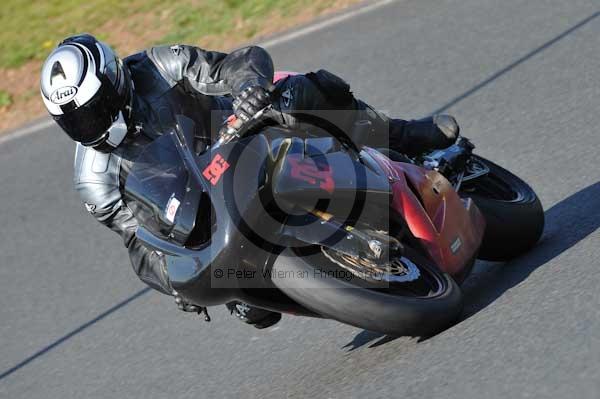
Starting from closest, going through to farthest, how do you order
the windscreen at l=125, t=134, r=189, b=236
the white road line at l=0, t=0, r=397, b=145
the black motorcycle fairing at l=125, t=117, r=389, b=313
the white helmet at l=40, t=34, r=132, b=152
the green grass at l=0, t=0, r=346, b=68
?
the black motorcycle fairing at l=125, t=117, r=389, b=313, the windscreen at l=125, t=134, r=189, b=236, the white helmet at l=40, t=34, r=132, b=152, the white road line at l=0, t=0, r=397, b=145, the green grass at l=0, t=0, r=346, b=68

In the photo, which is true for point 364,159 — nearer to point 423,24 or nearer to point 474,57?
point 474,57

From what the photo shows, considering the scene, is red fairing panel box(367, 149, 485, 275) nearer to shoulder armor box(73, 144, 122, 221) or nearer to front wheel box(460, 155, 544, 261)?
front wheel box(460, 155, 544, 261)

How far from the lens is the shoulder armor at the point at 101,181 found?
15.0ft

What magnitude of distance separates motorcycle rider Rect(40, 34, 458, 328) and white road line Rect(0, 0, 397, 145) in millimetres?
4419

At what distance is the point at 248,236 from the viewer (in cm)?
369

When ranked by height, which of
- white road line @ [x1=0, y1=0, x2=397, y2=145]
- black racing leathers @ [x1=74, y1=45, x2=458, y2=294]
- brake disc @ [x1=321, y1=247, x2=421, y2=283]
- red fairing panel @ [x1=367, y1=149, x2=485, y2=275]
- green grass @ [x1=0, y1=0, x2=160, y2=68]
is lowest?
green grass @ [x1=0, y1=0, x2=160, y2=68]

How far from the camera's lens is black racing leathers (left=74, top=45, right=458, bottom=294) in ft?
14.7

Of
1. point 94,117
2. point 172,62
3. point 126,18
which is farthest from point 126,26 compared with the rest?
point 94,117

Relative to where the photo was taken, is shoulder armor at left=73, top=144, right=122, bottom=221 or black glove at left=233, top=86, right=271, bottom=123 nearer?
black glove at left=233, top=86, right=271, bottom=123

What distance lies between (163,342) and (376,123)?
5.66ft

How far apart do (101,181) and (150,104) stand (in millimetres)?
410

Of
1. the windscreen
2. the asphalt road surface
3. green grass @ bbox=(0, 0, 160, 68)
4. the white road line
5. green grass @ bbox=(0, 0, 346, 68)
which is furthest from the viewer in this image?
green grass @ bbox=(0, 0, 160, 68)

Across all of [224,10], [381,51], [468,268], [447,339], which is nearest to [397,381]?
[447,339]

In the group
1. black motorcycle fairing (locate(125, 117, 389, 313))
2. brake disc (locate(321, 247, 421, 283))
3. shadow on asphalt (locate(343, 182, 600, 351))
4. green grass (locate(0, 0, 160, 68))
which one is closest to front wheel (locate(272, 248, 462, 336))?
brake disc (locate(321, 247, 421, 283))
